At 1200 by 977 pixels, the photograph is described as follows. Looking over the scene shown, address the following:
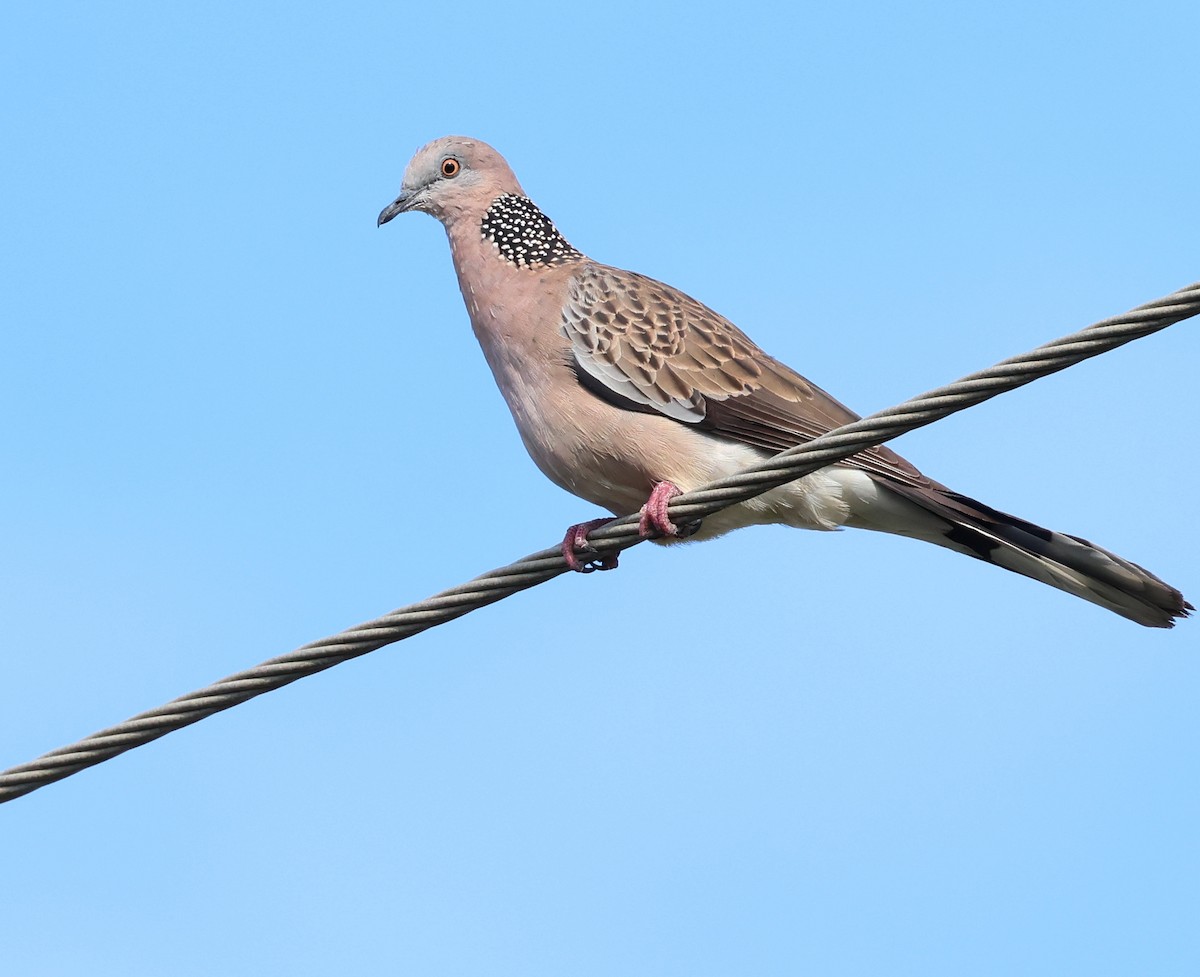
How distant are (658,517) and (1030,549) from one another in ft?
4.51

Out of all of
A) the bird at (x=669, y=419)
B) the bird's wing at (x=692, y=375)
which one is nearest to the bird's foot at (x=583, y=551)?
the bird at (x=669, y=419)

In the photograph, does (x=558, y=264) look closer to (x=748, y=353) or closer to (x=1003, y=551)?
(x=748, y=353)

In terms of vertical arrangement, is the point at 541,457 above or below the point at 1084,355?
above

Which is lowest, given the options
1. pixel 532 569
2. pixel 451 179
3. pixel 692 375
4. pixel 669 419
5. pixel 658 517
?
pixel 532 569

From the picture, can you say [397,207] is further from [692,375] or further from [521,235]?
[692,375]

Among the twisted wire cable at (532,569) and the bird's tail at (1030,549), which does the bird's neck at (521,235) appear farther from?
the twisted wire cable at (532,569)

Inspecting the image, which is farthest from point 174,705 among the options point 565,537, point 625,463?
point 625,463

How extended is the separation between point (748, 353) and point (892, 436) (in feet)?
8.29

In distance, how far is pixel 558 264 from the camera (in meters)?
7.32

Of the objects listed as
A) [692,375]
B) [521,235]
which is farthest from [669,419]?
[521,235]

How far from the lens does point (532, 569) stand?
17.2 feet

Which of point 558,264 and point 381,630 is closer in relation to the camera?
point 381,630

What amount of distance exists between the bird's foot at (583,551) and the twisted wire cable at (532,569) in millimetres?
516

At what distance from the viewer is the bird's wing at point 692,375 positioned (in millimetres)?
6660
